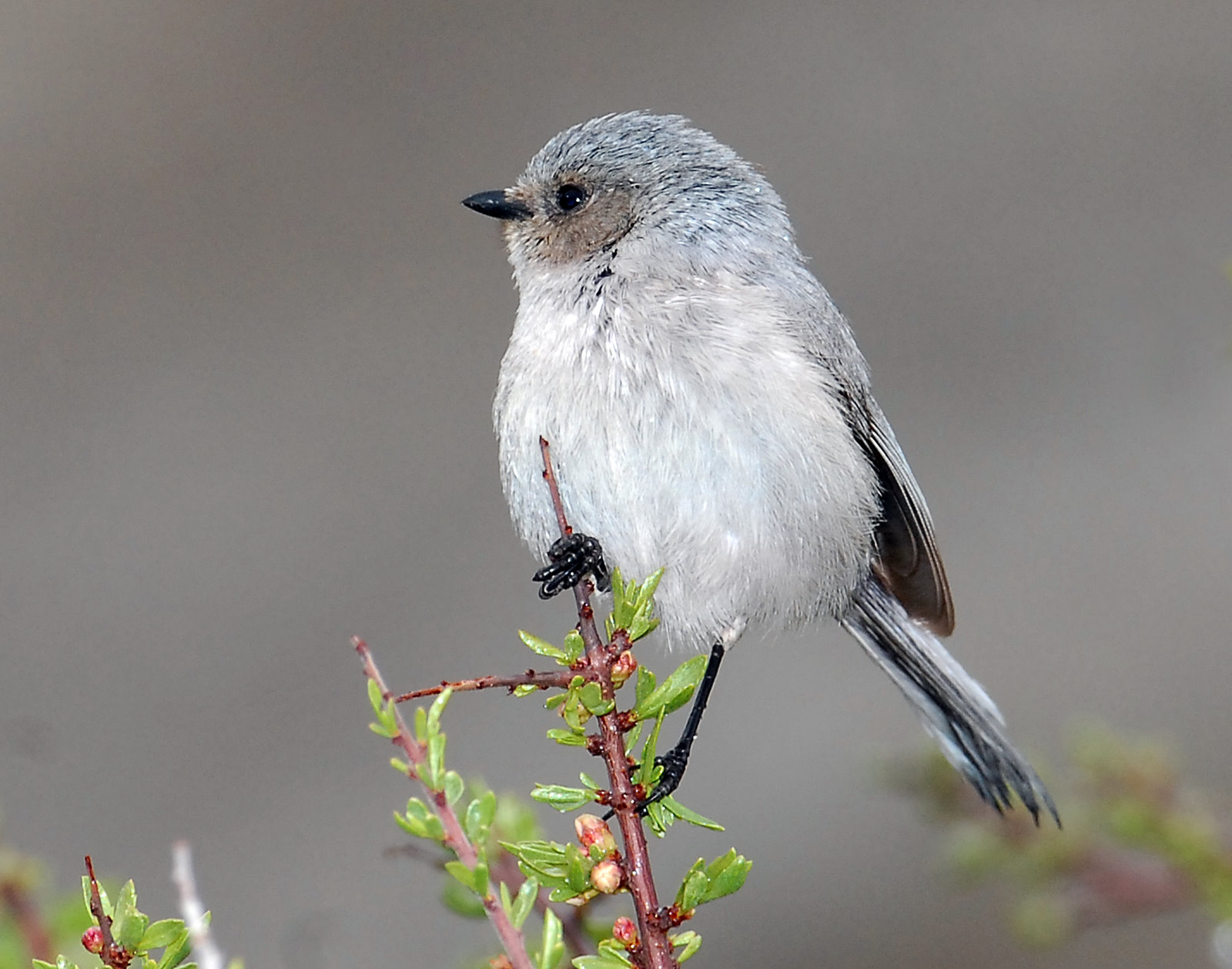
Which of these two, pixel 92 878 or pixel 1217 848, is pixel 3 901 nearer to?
pixel 92 878

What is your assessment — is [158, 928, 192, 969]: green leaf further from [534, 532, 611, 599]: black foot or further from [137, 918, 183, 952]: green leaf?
[534, 532, 611, 599]: black foot

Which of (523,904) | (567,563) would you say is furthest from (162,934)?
(567,563)

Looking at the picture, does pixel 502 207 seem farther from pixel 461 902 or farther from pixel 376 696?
pixel 376 696

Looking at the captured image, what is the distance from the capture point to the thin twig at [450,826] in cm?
84

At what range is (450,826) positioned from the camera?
0.87 metres

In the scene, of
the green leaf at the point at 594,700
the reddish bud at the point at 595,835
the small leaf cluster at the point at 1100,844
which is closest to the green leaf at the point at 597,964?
the reddish bud at the point at 595,835

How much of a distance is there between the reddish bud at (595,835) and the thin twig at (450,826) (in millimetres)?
178

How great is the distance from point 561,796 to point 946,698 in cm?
155

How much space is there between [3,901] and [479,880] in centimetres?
69

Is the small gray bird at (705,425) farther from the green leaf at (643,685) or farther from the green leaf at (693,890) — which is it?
the green leaf at (693,890)

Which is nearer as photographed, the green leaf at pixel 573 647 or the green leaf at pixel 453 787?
the green leaf at pixel 453 787

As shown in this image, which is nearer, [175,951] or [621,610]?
[175,951]

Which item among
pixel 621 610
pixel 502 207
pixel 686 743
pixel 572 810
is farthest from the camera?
pixel 502 207

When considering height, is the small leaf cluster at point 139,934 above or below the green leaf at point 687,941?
above
